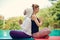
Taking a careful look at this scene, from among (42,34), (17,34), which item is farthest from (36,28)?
(17,34)

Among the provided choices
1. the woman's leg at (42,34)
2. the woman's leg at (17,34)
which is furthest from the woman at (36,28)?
the woman's leg at (17,34)

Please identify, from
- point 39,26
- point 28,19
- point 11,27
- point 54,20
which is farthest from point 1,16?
point 54,20

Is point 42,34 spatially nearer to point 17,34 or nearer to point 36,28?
point 36,28

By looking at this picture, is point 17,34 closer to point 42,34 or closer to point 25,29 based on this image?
point 25,29

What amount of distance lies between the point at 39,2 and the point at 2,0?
421 mm

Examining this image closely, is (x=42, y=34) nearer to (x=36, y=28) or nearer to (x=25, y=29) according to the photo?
(x=36, y=28)

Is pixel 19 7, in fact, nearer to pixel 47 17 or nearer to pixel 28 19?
pixel 28 19

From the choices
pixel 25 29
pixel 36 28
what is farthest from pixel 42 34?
pixel 25 29

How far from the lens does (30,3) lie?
1672 millimetres

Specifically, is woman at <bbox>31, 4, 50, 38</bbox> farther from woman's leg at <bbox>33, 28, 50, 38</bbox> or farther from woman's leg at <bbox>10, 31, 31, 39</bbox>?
woman's leg at <bbox>10, 31, 31, 39</bbox>

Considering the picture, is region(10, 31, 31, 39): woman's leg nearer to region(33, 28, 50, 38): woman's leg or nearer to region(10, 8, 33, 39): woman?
region(10, 8, 33, 39): woman

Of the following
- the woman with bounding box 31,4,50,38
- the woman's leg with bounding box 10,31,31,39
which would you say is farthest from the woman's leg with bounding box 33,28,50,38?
the woman's leg with bounding box 10,31,31,39

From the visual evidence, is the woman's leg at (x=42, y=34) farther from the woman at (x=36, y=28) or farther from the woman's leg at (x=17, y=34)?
the woman's leg at (x=17, y=34)

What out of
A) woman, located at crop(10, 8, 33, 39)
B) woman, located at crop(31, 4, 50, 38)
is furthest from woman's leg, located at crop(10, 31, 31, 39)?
woman, located at crop(31, 4, 50, 38)
